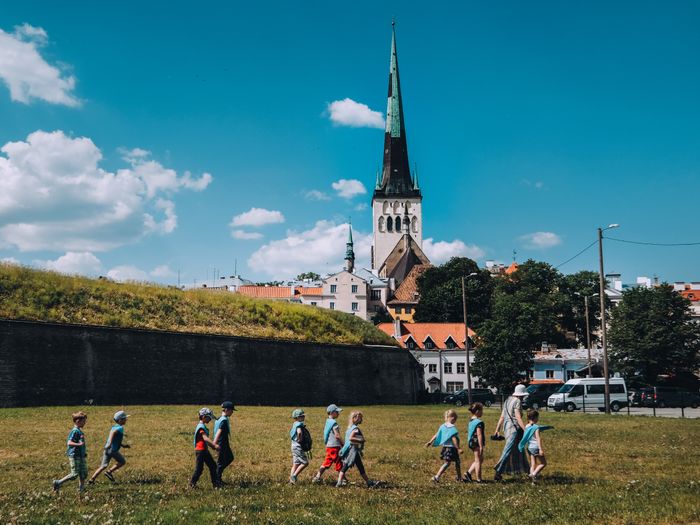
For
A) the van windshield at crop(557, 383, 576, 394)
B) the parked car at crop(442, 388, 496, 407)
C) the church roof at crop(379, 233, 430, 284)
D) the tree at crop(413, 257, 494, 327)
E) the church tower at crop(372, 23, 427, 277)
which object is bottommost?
the parked car at crop(442, 388, 496, 407)

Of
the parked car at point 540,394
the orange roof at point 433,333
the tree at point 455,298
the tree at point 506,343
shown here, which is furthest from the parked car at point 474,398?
the tree at point 455,298

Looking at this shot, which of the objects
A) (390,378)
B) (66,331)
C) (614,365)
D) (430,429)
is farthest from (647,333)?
(66,331)

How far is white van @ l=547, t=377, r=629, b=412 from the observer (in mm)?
40156

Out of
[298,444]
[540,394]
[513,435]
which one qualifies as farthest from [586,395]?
[298,444]

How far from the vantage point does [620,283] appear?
359 ft

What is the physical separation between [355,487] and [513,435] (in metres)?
3.15

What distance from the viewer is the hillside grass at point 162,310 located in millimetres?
31875

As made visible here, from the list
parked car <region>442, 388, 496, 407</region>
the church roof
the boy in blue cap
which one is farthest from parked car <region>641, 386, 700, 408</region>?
the church roof

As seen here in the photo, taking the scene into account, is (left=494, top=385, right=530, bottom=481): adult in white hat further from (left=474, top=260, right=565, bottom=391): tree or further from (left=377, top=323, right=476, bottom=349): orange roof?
(left=377, top=323, right=476, bottom=349): orange roof

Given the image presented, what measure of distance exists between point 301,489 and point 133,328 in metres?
23.4

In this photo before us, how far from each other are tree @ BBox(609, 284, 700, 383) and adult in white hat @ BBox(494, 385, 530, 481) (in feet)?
168

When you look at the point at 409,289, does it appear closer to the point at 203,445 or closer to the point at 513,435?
the point at 513,435

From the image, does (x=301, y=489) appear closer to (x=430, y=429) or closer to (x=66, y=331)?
(x=430, y=429)

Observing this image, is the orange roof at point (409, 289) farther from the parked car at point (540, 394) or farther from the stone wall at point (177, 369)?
the stone wall at point (177, 369)
